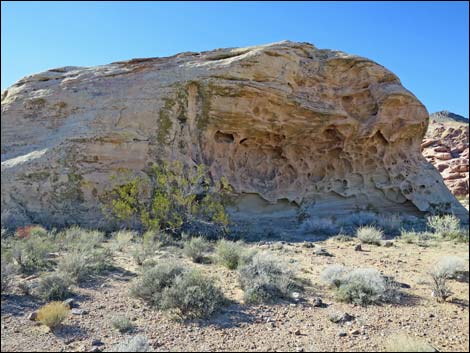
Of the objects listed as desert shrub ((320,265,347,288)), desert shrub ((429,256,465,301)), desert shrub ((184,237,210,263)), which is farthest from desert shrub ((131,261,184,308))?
desert shrub ((429,256,465,301))

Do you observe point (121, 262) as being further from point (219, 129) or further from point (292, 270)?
point (219, 129)

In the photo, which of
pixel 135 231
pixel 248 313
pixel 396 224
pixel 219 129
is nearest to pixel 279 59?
pixel 219 129

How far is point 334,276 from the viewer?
5734mm

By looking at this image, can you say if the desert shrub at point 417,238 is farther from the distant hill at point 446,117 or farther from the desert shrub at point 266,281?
the distant hill at point 446,117

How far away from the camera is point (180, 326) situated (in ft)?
14.0

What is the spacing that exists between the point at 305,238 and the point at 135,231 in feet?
16.3

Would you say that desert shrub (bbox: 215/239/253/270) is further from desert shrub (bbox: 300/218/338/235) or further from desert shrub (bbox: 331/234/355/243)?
desert shrub (bbox: 300/218/338/235)

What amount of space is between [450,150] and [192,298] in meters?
35.9

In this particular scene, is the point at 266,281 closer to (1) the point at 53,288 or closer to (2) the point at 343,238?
(1) the point at 53,288

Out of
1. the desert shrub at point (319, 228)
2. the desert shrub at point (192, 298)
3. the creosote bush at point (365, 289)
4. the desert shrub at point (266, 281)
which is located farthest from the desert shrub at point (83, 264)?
the desert shrub at point (319, 228)

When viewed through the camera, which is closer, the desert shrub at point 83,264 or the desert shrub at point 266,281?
the desert shrub at point 266,281

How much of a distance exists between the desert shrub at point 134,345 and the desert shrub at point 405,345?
2.53 m

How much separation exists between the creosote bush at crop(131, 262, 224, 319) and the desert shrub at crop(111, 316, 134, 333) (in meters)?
0.56

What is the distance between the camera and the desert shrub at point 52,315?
4.05 m
